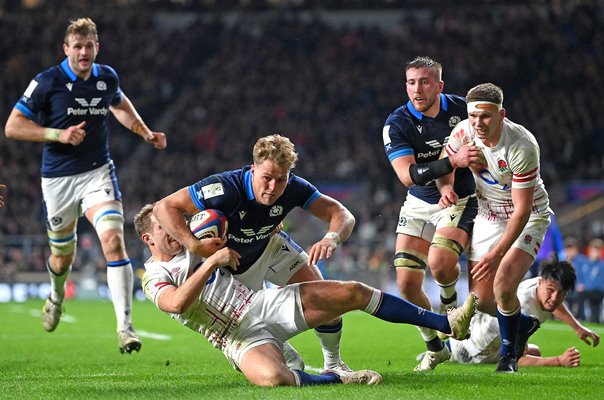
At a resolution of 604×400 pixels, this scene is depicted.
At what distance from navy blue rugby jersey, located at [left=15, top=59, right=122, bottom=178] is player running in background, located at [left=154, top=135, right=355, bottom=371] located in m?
2.70

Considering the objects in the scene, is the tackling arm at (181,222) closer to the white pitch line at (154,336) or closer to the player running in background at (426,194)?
the player running in background at (426,194)

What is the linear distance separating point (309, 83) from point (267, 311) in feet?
78.9

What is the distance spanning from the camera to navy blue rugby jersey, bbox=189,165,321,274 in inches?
267


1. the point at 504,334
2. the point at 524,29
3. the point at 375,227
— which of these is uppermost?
the point at 524,29

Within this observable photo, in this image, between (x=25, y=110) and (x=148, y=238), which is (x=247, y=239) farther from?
(x=25, y=110)

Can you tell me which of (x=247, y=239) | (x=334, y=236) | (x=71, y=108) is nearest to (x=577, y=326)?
(x=334, y=236)

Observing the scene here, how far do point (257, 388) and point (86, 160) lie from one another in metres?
3.85

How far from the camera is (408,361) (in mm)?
9102

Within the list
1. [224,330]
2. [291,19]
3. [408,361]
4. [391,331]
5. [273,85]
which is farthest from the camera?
[291,19]

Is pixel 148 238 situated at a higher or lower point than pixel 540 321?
higher

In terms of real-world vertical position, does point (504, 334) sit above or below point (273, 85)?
below

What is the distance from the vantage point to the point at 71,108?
925 centimetres

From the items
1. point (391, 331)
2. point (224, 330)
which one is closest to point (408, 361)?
point (224, 330)

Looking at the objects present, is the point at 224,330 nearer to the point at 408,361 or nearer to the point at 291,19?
the point at 408,361
